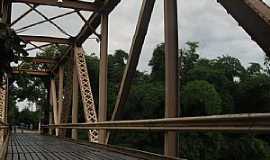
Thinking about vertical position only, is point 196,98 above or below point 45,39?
below

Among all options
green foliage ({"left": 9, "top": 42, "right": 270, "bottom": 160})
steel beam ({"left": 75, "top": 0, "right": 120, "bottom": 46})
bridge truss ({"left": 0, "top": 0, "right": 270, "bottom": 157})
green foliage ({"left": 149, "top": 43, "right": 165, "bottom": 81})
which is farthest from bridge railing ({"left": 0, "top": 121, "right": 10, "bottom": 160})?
green foliage ({"left": 149, "top": 43, "right": 165, "bottom": 81})

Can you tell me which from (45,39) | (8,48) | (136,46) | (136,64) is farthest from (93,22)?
(8,48)

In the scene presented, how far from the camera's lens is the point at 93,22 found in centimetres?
1150

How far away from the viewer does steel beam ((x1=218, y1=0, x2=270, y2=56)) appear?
2895mm

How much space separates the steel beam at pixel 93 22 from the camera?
32.6 ft

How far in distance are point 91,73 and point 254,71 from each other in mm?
29641

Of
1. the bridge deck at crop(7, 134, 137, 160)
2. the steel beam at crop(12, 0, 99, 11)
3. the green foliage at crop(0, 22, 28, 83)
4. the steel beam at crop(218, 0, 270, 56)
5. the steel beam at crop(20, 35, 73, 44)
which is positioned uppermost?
the steel beam at crop(12, 0, 99, 11)

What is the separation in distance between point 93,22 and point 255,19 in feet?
28.9

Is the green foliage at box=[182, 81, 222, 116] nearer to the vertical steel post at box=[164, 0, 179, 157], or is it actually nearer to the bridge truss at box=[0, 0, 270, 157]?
the bridge truss at box=[0, 0, 270, 157]

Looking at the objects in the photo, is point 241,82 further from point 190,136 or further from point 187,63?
A: point 190,136

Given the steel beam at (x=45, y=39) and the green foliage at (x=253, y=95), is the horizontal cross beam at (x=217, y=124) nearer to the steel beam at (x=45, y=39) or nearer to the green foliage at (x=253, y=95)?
the steel beam at (x=45, y=39)

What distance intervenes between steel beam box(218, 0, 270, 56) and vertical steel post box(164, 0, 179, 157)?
2.02m

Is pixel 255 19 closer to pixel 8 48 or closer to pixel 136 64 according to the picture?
pixel 8 48

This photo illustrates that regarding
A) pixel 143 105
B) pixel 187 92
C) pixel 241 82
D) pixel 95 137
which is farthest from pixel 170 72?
pixel 241 82
